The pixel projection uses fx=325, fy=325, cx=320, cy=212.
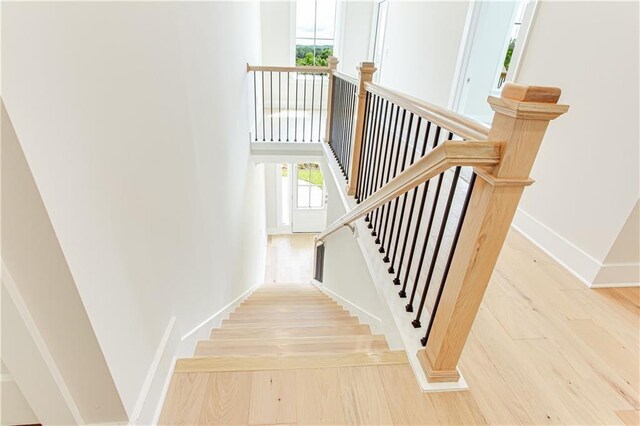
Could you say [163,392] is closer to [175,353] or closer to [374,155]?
[175,353]

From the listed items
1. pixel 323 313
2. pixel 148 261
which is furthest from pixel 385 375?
pixel 323 313

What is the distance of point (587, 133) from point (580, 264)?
0.80 m

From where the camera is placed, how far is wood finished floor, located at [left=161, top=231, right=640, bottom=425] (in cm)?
116

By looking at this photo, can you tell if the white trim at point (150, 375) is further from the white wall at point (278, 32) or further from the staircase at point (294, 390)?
the white wall at point (278, 32)

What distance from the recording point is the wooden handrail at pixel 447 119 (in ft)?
3.36

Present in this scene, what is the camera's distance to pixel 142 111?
1.04 metres

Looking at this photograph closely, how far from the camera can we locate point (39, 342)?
74 cm

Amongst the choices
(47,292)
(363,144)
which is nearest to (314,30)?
(363,144)

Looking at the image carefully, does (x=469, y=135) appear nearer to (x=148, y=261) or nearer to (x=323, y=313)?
(x=148, y=261)

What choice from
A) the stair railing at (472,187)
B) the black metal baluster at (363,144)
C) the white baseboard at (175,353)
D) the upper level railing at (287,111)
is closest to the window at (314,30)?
the upper level railing at (287,111)

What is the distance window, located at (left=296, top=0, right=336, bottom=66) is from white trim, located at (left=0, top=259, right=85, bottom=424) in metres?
6.40

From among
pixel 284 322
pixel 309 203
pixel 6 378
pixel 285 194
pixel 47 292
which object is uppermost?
pixel 47 292

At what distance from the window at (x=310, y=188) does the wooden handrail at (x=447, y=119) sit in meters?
5.32

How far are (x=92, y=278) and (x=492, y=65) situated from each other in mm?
4080
